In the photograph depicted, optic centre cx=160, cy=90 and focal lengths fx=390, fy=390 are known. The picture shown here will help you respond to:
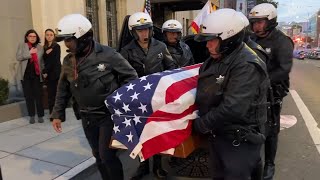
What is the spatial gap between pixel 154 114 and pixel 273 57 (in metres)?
2.07

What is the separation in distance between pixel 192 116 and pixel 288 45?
198 cm

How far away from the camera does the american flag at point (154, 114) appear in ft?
9.71

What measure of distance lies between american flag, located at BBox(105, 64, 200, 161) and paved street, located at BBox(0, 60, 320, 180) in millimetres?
1963

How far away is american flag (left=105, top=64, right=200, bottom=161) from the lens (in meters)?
2.96

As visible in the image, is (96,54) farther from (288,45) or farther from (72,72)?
(288,45)

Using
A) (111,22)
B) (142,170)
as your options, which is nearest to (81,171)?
(142,170)

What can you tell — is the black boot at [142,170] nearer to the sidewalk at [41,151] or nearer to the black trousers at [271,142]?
the sidewalk at [41,151]

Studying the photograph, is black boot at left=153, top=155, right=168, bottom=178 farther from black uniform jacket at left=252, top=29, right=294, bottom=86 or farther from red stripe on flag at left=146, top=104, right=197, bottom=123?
red stripe on flag at left=146, top=104, right=197, bottom=123

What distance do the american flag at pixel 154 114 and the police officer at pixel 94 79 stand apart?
518 mm

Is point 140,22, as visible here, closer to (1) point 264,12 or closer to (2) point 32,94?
(1) point 264,12

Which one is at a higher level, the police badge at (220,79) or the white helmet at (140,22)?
the white helmet at (140,22)

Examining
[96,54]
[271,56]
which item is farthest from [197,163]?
[271,56]

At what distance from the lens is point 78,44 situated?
142 inches

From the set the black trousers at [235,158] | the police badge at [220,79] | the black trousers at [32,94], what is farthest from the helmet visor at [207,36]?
the black trousers at [32,94]
